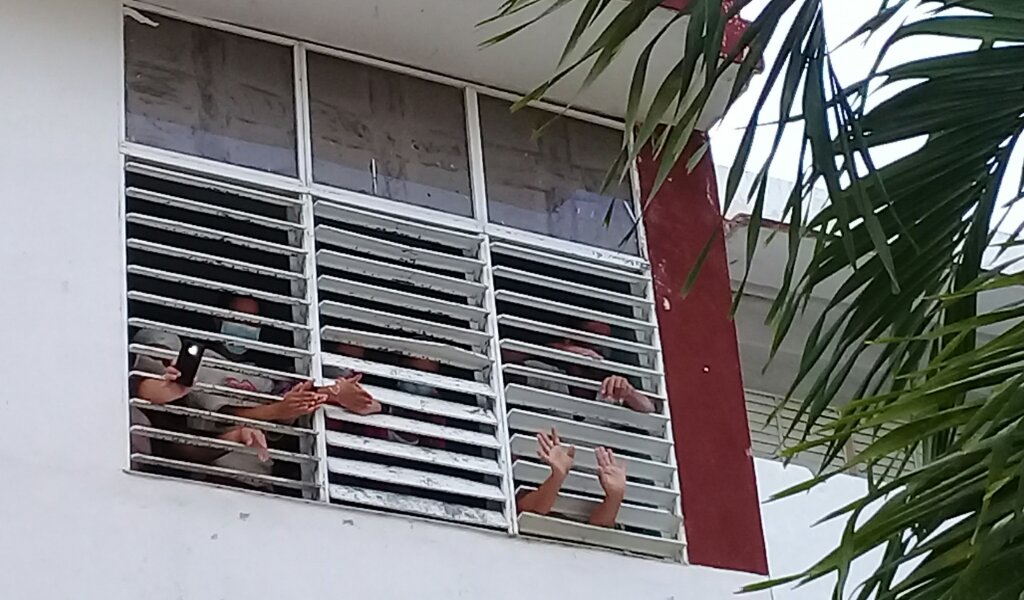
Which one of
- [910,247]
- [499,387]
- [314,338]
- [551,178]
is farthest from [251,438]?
[910,247]

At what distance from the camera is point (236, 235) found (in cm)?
512

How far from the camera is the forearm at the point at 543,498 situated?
506 centimetres

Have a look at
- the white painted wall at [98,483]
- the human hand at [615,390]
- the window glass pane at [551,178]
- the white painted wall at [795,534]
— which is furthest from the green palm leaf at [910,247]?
the white painted wall at [795,534]

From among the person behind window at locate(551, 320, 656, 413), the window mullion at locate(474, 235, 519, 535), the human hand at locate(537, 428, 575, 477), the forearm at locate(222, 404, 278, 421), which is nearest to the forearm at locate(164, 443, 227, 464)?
A: the forearm at locate(222, 404, 278, 421)

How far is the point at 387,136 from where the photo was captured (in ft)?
18.4

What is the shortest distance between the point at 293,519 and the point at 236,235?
91 cm

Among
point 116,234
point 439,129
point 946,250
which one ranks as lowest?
point 946,250

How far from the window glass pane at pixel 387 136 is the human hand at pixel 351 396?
2.42 feet

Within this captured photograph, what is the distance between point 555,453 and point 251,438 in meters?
0.89

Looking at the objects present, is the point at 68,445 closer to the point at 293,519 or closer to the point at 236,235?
the point at 293,519

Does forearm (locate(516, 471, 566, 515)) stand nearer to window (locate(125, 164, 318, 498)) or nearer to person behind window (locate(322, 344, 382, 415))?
person behind window (locate(322, 344, 382, 415))

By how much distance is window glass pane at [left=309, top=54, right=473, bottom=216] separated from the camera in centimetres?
546

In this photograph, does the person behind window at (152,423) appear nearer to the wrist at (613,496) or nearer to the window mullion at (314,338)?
the window mullion at (314,338)

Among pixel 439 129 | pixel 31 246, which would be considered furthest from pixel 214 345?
pixel 439 129
